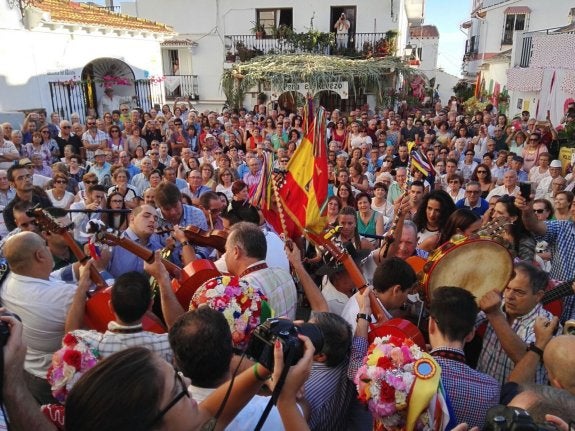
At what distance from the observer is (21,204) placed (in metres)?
4.73

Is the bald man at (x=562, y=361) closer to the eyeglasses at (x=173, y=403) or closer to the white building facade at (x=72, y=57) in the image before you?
the eyeglasses at (x=173, y=403)

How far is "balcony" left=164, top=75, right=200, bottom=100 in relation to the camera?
23.9m

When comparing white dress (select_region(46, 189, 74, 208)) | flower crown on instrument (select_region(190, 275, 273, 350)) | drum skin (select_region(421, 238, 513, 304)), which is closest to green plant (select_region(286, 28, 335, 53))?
white dress (select_region(46, 189, 74, 208))

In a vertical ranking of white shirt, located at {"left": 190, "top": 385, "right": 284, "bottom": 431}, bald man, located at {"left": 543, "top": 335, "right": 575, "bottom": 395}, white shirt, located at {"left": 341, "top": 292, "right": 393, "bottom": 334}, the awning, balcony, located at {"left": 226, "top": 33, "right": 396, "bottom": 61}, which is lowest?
white shirt, located at {"left": 341, "top": 292, "right": 393, "bottom": 334}

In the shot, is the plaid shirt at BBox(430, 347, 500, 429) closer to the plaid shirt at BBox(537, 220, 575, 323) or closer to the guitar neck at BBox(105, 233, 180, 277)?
the guitar neck at BBox(105, 233, 180, 277)

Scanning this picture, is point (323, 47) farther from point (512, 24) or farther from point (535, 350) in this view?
point (535, 350)

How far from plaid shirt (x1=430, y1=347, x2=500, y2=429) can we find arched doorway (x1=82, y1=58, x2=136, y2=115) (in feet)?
55.1

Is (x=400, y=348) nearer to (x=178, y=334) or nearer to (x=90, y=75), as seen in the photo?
(x=178, y=334)

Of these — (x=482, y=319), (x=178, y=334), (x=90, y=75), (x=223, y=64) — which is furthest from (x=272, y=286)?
(x=223, y=64)

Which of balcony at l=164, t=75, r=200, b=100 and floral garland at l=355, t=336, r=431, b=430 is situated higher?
balcony at l=164, t=75, r=200, b=100

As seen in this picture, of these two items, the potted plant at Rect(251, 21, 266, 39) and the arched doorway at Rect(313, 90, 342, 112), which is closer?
the arched doorway at Rect(313, 90, 342, 112)

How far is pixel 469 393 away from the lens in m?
2.27

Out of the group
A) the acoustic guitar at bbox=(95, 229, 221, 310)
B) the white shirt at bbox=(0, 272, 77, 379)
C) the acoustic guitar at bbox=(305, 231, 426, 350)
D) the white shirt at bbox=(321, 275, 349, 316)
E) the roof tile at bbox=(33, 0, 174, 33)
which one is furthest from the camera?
the roof tile at bbox=(33, 0, 174, 33)

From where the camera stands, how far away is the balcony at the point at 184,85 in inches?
942
